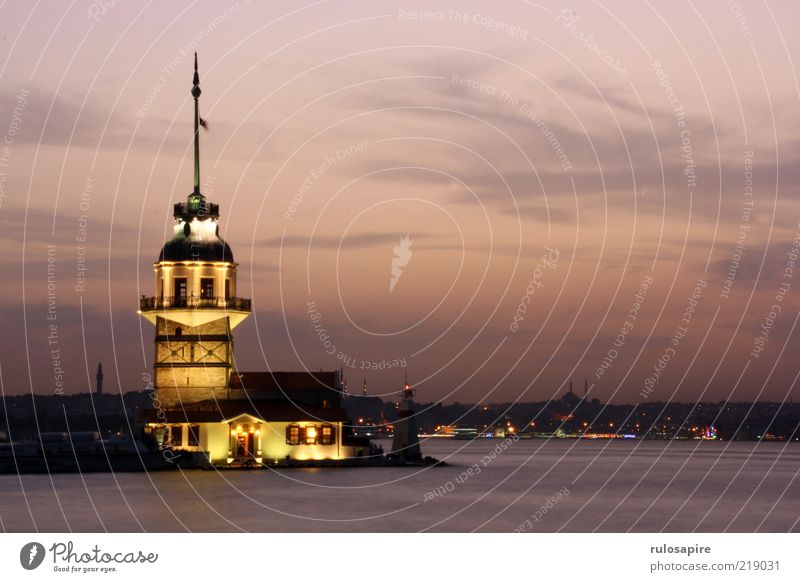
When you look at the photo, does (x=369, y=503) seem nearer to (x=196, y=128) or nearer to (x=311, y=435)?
(x=311, y=435)

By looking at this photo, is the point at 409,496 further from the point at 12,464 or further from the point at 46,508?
the point at 12,464

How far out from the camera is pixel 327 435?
334ft

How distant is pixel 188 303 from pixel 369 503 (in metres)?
25.7

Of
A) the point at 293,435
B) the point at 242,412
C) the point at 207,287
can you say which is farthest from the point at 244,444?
the point at 207,287

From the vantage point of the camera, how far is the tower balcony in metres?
100

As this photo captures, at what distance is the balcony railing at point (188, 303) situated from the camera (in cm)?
10019

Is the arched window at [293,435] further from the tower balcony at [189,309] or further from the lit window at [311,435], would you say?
the tower balcony at [189,309]

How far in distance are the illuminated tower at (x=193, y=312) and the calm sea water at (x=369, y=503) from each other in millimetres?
6456

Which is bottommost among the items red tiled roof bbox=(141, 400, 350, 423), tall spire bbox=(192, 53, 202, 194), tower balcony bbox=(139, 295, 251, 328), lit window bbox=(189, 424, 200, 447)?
lit window bbox=(189, 424, 200, 447)

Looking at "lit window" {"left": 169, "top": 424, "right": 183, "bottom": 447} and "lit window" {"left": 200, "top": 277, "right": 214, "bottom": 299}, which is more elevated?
"lit window" {"left": 200, "top": 277, "right": 214, "bottom": 299}

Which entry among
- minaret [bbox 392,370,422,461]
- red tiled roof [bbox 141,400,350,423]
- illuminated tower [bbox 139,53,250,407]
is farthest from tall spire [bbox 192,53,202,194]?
minaret [bbox 392,370,422,461]

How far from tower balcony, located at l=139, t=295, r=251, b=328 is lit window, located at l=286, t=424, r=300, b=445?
27.3 feet

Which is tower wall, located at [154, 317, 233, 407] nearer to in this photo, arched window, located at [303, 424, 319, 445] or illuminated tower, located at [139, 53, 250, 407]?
Answer: illuminated tower, located at [139, 53, 250, 407]

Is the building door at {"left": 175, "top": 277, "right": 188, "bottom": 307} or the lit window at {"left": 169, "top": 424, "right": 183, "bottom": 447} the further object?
the building door at {"left": 175, "top": 277, "right": 188, "bottom": 307}
